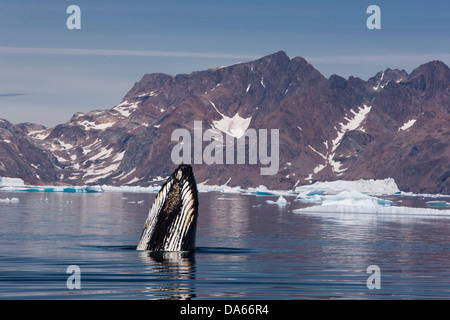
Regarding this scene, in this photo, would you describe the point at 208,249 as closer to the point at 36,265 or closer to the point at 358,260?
the point at 358,260

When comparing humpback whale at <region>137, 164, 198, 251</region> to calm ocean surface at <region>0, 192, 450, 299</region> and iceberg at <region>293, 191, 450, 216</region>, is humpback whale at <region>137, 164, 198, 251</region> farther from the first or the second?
iceberg at <region>293, 191, 450, 216</region>

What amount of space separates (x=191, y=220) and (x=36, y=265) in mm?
10554

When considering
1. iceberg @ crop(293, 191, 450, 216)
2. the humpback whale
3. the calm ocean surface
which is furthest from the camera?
iceberg @ crop(293, 191, 450, 216)

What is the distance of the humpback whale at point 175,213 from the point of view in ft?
71.5

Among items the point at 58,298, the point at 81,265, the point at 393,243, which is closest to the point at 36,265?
the point at 81,265

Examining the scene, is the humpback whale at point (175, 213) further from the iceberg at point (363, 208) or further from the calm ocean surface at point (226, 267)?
the iceberg at point (363, 208)

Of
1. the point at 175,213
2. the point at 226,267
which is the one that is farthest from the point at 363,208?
the point at 175,213

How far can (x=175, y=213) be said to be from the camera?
22.0 m

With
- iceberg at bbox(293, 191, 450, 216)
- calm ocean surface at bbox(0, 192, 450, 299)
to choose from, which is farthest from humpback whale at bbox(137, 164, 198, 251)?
iceberg at bbox(293, 191, 450, 216)

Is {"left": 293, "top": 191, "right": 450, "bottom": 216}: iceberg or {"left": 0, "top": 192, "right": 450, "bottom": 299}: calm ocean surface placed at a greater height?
{"left": 0, "top": 192, "right": 450, "bottom": 299}: calm ocean surface

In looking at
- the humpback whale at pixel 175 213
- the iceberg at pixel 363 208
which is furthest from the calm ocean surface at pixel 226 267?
the iceberg at pixel 363 208

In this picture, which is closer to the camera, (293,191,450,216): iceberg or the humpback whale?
the humpback whale

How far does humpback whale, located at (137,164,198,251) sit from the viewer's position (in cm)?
2178
